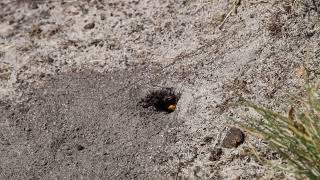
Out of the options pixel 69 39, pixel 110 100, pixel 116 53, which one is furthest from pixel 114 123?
pixel 69 39

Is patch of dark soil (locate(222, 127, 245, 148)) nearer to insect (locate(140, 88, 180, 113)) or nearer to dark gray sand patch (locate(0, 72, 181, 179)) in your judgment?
dark gray sand patch (locate(0, 72, 181, 179))

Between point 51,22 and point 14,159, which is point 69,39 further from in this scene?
A: point 14,159

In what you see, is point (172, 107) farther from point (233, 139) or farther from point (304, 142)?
point (304, 142)

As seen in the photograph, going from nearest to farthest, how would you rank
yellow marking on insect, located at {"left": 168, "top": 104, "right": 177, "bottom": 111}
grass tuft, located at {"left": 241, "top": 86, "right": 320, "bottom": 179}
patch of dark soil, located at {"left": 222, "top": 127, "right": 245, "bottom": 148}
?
grass tuft, located at {"left": 241, "top": 86, "right": 320, "bottom": 179}
patch of dark soil, located at {"left": 222, "top": 127, "right": 245, "bottom": 148}
yellow marking on insect, located at {"left": 168, "top": 104, "right": 177, "bottom": 111}

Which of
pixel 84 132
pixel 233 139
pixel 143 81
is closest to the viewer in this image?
pixel 233 139

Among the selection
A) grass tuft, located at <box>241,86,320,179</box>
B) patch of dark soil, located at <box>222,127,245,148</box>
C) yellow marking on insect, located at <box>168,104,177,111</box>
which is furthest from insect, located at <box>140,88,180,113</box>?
grass tuft, located at <box>241,86,320,179</box>

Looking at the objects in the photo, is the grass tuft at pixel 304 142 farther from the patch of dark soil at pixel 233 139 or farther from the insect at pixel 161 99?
the insect at pixel 161 99

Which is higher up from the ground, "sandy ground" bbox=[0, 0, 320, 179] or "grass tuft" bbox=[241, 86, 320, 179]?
"grass tuft" bbox=[241, 86, 320, 179]

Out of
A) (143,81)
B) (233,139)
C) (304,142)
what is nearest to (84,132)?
(143,81)

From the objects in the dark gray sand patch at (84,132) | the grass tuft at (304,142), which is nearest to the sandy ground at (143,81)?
the dark gray sand patch at (84,132)
